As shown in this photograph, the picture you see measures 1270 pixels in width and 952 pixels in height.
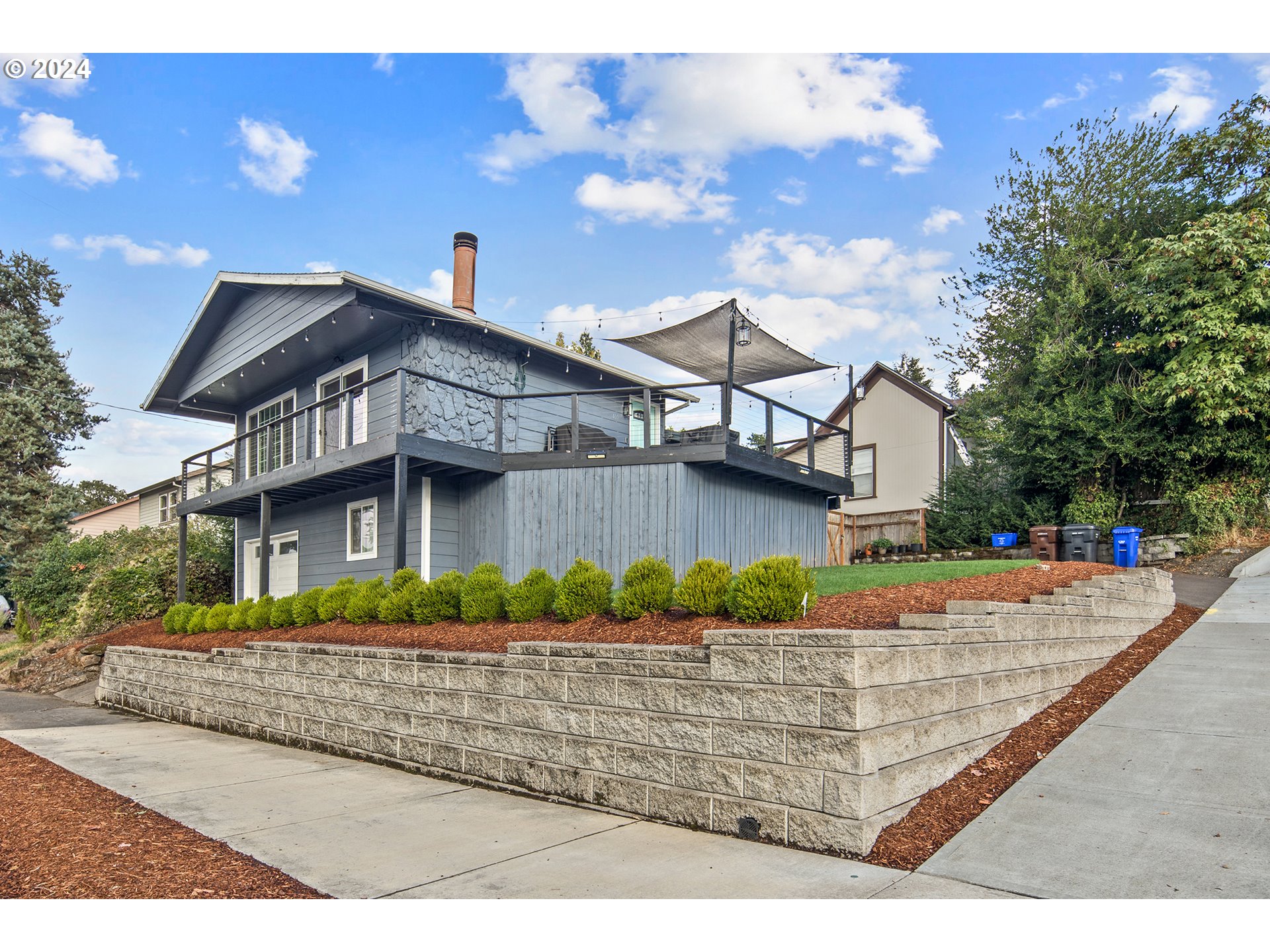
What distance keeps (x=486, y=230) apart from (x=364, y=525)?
6.04m

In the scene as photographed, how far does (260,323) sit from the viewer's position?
1384 centimetres

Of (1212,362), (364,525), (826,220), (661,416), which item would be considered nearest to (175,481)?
(364,525)

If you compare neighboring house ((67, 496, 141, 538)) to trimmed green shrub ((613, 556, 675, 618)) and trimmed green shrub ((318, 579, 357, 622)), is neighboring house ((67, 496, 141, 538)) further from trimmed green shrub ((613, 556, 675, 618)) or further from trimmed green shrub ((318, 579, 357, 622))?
trimmed green shrub ((613, 556, 675, 618))

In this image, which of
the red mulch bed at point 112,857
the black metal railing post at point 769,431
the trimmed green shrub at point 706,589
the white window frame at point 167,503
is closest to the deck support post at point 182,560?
the red mulch bed at point 112,857

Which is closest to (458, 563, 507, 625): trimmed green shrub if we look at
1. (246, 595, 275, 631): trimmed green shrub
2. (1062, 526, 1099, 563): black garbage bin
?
(246, 595, 275, 631): trimmed green shrub

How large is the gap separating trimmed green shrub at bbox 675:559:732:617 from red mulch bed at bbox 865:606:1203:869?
6.07 ft

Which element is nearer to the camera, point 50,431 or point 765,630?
point 765,630

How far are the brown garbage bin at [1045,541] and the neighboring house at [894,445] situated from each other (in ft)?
20.1

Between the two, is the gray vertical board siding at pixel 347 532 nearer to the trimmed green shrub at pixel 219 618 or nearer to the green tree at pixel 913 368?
the trimmed green shrub at pixel 219 618

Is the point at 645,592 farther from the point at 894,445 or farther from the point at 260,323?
the point at 894,445

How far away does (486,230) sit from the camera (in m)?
15.0

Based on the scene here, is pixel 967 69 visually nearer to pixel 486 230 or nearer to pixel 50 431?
pixel 486 230

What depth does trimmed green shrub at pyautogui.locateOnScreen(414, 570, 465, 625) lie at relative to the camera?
781 centimetres

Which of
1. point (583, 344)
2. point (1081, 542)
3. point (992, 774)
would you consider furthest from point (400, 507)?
point (583, 344)
